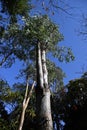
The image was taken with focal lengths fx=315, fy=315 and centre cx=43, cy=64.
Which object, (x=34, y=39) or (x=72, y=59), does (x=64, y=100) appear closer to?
(x=72, y=59)

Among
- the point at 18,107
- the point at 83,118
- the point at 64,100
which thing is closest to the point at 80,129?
the point at 83,118

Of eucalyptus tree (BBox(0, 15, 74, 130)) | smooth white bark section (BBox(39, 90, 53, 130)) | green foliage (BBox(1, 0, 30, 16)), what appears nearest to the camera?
smooth white bark section (BBox(39, 90, 53, 130))

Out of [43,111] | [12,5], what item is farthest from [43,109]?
[12,5]

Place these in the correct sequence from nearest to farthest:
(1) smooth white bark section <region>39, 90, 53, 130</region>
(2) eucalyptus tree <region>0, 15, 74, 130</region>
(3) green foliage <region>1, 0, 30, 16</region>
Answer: (1) smooth white bark section <region>39, 90, 53, 130</region>
(3) green foliage <region>1, 0, 30, 16</region>
(2) eucalyptus tree <region>0, 15, 74, 130</region>

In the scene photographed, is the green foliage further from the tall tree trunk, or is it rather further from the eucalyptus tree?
the tall tree trunk

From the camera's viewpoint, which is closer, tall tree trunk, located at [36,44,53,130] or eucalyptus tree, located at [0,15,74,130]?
tall tree trunk, located at [36,44,53,130]

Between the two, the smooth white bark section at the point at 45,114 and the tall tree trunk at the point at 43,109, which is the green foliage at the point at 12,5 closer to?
the tall tree trunk at the point at 43,109

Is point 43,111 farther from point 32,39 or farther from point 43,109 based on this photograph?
point 32,39

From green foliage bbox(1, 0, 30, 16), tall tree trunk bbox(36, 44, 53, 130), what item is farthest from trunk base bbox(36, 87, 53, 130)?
green foliage bbox(1, 0, 30, 16)

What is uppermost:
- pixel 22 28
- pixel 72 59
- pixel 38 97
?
pixel 22 28

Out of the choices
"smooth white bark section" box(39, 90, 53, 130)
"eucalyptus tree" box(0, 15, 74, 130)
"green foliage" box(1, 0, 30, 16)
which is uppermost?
"eucalyptus tree" box(0, 15, 74, 130)

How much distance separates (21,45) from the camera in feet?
56.1

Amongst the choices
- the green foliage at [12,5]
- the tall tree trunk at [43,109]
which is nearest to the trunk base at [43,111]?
the tall tree trunk at [43,109]

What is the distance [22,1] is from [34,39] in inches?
190
